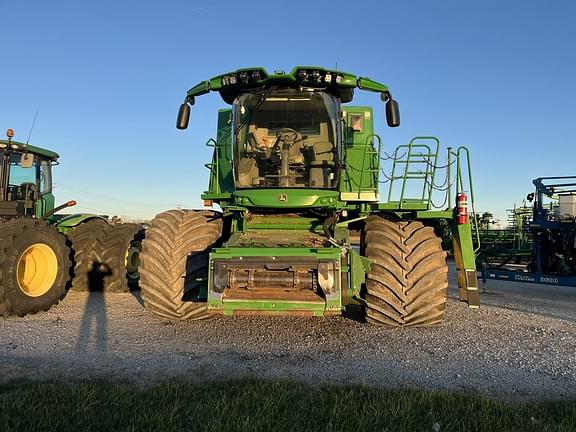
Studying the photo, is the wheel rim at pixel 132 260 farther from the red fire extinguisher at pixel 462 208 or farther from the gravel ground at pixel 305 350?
the red fire extinguisher at pixel 462 208

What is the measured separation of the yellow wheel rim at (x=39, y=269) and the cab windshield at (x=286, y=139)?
3737 millimetres

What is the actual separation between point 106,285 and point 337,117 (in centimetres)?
643

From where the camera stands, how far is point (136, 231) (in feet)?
37.0

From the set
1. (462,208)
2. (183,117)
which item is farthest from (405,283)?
(183,117)

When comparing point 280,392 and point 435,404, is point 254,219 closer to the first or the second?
point 280,392

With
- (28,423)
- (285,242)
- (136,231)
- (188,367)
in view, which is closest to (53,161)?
(136,231)

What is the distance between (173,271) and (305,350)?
6.47 ft

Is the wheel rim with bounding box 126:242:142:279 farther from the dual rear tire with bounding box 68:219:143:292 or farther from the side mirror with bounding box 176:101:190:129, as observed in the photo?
the side mirror with bounding box 176:101:190:129

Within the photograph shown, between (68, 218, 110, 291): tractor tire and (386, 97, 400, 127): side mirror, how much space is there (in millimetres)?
6918

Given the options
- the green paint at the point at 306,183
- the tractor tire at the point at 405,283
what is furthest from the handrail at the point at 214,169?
the tractor tire at the point at 405,283

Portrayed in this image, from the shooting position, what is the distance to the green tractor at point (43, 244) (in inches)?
296

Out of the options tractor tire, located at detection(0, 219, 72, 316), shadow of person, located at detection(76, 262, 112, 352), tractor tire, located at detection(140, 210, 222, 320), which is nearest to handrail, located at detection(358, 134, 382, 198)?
tractor tire, located at detection(140, 210, 222, 320)

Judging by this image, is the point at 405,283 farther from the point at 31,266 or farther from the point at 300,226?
the point at 31,266

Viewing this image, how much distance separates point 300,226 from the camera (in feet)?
23.1
